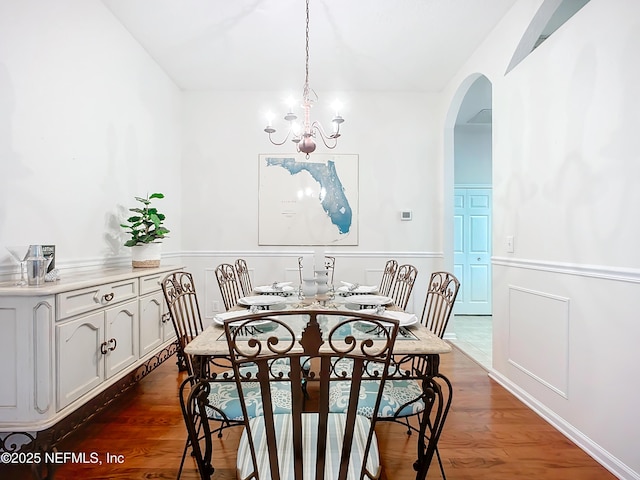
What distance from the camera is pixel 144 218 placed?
294cm

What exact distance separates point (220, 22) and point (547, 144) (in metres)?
2.66

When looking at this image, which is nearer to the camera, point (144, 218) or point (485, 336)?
point (144, 218)

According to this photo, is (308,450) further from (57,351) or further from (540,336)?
(540,336)

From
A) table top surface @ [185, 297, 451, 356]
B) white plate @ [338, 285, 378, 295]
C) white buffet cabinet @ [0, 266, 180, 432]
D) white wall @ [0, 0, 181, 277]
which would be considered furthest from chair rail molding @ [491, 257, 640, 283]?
white wall @ [0, 0, 181, 277]

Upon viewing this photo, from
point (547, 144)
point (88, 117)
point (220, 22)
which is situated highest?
point (220, 22)

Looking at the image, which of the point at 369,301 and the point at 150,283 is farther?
the point at 150,283

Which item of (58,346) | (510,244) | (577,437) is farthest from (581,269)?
(58,346)

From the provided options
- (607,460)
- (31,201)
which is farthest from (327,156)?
(607,460)

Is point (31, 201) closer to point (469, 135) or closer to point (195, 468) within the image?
point (195, 468)

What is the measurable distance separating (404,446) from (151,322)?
1.92 m

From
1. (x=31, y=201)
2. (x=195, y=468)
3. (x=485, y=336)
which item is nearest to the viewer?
(x=195, y=468)

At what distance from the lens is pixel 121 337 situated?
2.26 m

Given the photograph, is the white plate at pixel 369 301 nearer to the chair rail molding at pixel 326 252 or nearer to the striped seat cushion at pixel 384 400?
the striped seat cushion at pixel 384 400

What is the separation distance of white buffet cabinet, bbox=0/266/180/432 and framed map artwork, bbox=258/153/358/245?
2.17 metres
